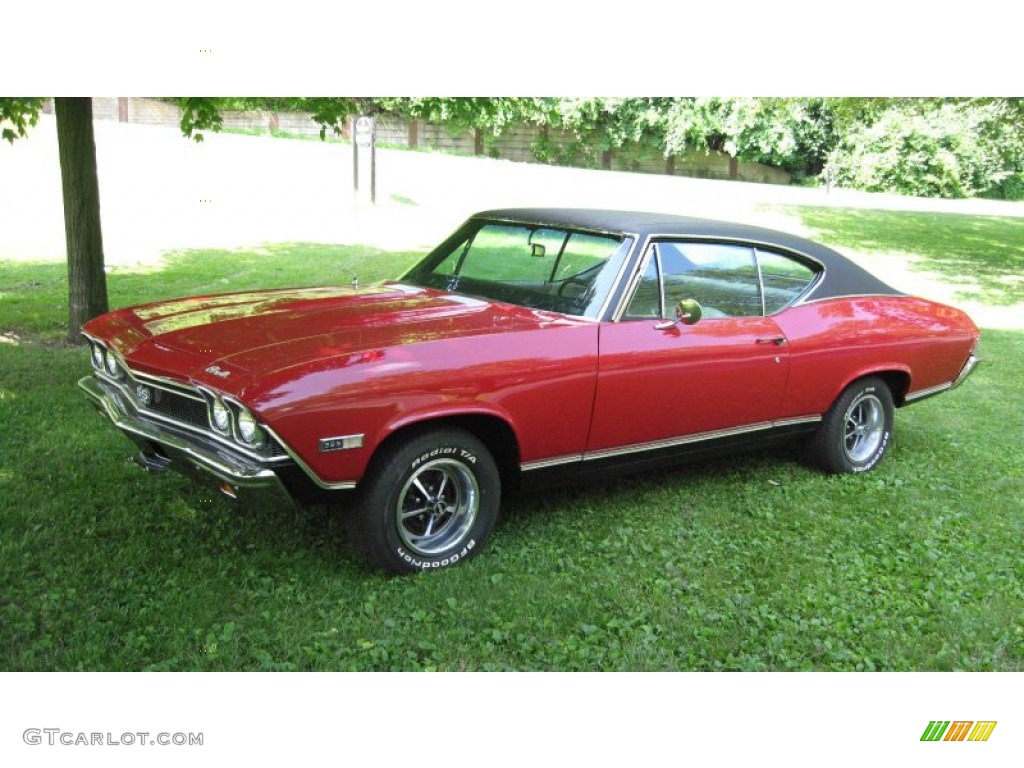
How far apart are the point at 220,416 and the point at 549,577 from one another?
1.53m

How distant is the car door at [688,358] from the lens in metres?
4.27

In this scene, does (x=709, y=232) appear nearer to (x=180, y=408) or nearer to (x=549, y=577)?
(x=549, y=577)

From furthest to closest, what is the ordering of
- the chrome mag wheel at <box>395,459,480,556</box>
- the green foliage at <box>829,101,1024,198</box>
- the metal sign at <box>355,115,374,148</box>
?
the green foliage at <box>829,101,1024,198</box> < the metal sign at <box>355,115,374,148</box> < the chrome mag wheel at <box>395,459,480,556</box>

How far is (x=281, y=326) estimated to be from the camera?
397 centimetres

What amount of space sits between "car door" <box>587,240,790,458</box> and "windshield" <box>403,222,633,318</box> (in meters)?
0.19

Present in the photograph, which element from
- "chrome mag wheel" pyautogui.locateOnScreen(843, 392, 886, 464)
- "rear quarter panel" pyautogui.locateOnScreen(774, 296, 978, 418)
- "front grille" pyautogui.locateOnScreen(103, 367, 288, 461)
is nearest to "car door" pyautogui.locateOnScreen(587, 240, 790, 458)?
"rear quarter panel" pyautogui.locateOnScreen(774, 296, 978, 418)

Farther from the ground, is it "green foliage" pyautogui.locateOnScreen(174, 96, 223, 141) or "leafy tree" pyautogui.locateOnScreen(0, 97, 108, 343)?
"green foliage" pyautogui.locateOnScreen(174, 96, 223, 141)

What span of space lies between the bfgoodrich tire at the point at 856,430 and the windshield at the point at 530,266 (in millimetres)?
1784

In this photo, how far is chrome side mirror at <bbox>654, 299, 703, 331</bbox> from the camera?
14.3 ft

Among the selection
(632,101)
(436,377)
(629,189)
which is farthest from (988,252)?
(436,377)

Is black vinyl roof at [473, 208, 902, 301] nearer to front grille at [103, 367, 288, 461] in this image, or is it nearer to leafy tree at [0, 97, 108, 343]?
front grille at [103, 367, 288, 461]

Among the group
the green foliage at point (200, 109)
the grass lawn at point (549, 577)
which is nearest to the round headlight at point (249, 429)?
the grass lawn at point (549, 577)

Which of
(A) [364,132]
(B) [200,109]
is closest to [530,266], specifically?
(B) [200,109]
